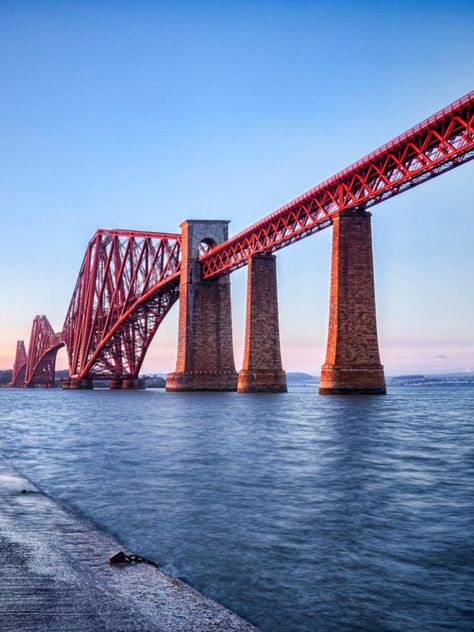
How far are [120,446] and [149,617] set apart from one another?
13570 millimetres

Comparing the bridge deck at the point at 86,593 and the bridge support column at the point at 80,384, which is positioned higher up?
the bridge support column at the point at 80,384

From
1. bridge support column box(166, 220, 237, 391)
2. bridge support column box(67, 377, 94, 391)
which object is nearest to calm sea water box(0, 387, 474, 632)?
bridge support column box(166, 220, 237, 391)

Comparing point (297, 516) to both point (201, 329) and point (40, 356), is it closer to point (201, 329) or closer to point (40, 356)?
point (201, 329)

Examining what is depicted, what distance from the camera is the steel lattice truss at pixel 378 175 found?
32.2m

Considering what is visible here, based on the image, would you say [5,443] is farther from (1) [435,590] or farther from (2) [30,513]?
(1) [435,590]

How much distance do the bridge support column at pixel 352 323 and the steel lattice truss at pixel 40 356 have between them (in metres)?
108

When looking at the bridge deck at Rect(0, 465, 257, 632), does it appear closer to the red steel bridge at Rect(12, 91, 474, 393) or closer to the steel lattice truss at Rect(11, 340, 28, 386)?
the red steel bridge at Rect(12, 91, 474, 393)

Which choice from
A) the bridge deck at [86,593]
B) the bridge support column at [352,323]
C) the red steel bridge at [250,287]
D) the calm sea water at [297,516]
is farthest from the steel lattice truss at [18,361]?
the bridge deck at [86,593]

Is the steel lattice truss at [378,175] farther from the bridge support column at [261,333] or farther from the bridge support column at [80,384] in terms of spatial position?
the bridge support column at [80,384]

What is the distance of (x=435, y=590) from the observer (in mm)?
5102

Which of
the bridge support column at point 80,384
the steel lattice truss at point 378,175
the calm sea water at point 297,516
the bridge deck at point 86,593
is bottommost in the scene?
the calm sea water at point 297,516

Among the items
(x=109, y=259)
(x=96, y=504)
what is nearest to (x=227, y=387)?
(x=109, y=259)

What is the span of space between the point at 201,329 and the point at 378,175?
90.0ft

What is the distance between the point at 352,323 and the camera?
36.8 m
